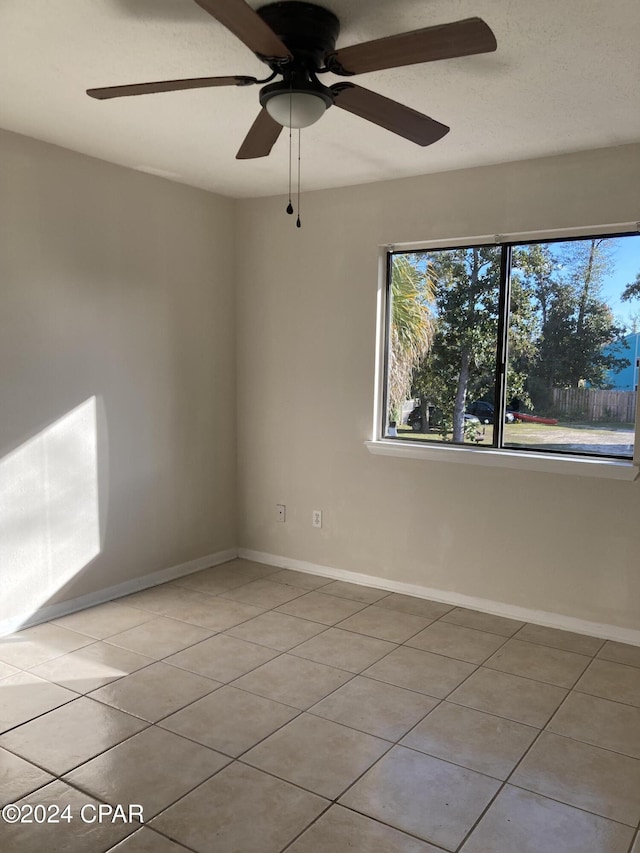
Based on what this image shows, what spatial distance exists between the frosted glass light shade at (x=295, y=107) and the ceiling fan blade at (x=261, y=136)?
106 millimetres

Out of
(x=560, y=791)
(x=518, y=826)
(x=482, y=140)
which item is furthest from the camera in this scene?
(x=482, y=140)

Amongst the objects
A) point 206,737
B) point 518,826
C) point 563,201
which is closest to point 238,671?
point 206,737

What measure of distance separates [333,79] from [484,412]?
191cm

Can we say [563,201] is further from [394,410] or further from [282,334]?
[282,334]

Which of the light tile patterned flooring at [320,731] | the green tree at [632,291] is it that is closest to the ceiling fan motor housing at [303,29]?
the green tree at [632,291]

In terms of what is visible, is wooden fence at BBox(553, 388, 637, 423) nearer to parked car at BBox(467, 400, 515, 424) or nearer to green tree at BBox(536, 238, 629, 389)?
green tree at BBox(536, 238, 629, 389)

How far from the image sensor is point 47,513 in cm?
348

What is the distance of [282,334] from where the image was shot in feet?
14.3

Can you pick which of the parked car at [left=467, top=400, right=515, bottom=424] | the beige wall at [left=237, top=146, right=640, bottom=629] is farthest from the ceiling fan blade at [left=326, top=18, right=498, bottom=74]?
the parked car at [left=467, top=400, right=515, bottom=424]

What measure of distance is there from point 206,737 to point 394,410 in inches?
86.2

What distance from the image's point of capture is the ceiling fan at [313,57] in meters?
1.73

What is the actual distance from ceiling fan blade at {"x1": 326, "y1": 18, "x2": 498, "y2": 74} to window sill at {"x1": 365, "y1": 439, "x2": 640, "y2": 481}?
7.03 ft

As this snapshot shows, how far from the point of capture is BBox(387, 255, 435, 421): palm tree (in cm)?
392

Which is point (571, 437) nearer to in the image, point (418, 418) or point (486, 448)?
point (486, 448)
